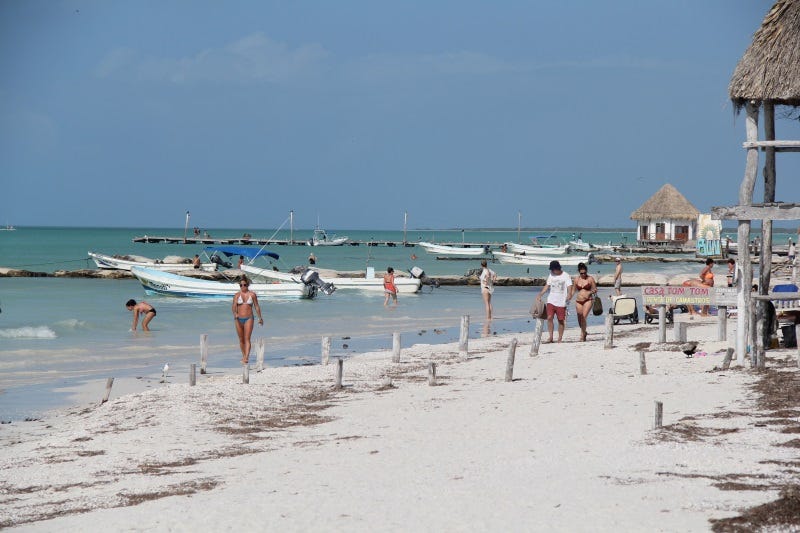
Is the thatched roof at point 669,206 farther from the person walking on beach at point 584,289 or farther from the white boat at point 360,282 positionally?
the person walking on beach at point 584,289

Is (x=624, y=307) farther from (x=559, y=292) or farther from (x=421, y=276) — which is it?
(x=421, y=276)

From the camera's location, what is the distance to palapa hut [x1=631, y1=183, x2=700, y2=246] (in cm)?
8850

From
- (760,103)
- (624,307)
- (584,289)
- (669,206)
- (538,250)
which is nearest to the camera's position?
(760,103)

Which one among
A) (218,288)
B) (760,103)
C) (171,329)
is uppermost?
(760,103)

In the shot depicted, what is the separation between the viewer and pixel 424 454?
991 centimetres

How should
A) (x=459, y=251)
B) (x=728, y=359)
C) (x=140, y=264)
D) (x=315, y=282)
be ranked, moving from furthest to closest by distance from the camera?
(x=459, y=251)
(x=140, y=264)
(x=315, y=282)
(x=728, y=359)

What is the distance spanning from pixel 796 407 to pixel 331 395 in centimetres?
633

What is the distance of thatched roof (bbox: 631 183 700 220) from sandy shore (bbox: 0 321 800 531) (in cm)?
7483

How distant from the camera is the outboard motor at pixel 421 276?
45.3 meters

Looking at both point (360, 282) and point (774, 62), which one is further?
point (360, 282)

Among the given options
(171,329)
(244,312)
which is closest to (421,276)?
(171,329)

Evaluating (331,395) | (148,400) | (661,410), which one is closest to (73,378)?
(148,400)

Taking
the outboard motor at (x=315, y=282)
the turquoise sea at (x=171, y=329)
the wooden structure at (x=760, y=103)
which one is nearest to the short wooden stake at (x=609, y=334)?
the wooden structure at (x=760, y=103)

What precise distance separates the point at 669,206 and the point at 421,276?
1929 inches
